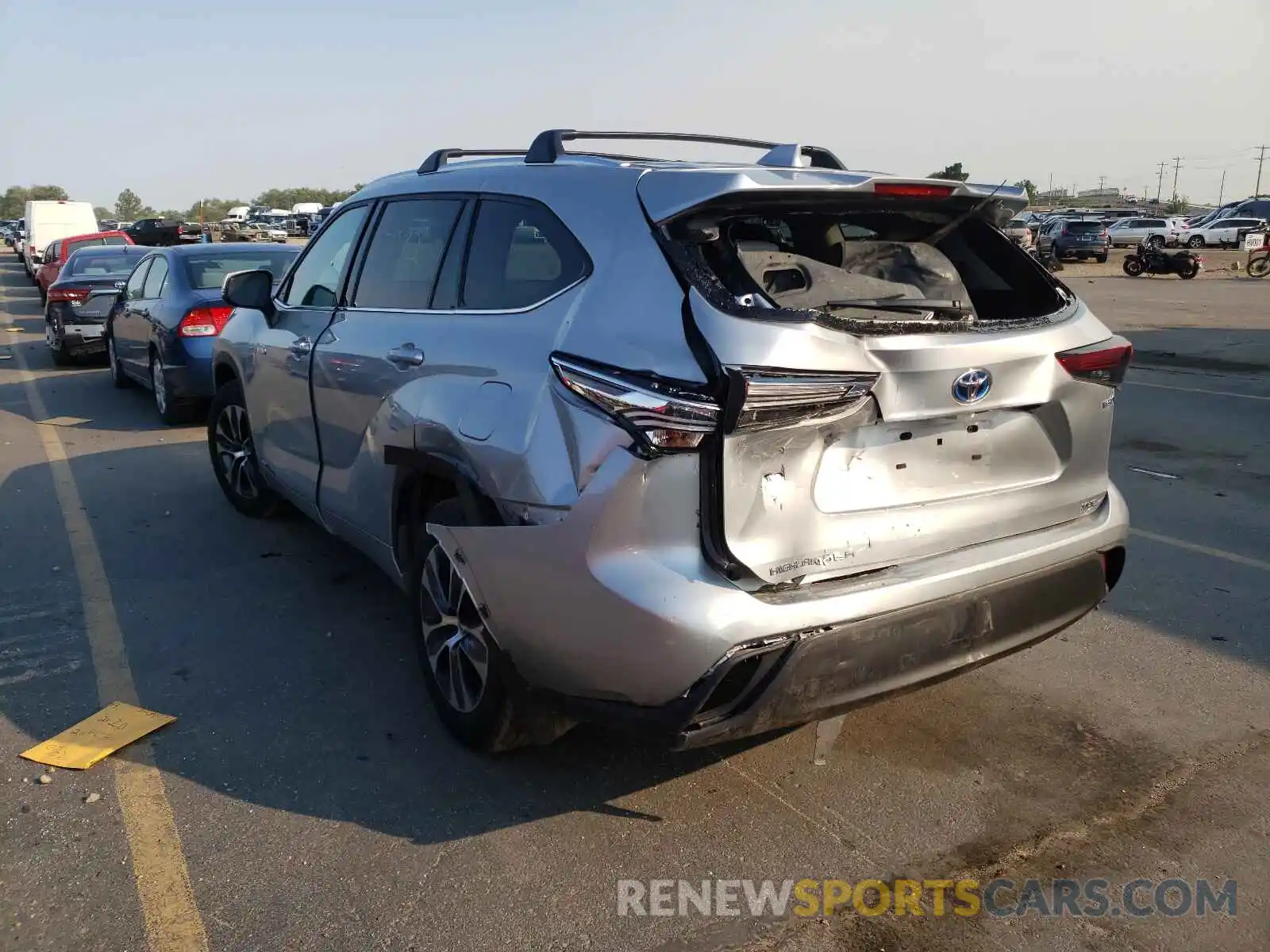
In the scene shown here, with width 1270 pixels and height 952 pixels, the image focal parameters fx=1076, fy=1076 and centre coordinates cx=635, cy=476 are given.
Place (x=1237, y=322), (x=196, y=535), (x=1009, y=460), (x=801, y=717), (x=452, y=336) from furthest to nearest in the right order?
(x=1237, y=322)
(x=196, y=535)
(x=452, y=336)
(x=1009, y=460)
(x=801, y=717)

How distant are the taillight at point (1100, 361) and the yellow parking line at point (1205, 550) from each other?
2.29 metres

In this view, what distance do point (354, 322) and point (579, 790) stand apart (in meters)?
2.09

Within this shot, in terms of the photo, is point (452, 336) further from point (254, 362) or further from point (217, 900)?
point (254, 362)

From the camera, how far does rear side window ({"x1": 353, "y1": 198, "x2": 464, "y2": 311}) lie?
3.96m

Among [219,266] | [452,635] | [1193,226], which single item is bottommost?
[1193,226]

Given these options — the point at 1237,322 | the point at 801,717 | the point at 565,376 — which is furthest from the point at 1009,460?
the point at 1237,322

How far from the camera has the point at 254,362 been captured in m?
5.52

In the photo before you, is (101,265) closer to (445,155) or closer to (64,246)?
(64,246)

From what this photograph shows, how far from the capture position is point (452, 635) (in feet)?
11.9

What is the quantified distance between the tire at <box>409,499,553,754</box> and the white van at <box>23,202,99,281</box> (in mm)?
31872

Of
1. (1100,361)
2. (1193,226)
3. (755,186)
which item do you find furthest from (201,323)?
(1193,226)

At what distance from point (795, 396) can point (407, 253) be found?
207cm

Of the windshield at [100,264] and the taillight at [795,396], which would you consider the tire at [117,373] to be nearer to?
the windshield at [100,264]

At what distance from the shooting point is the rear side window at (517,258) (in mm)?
3221
